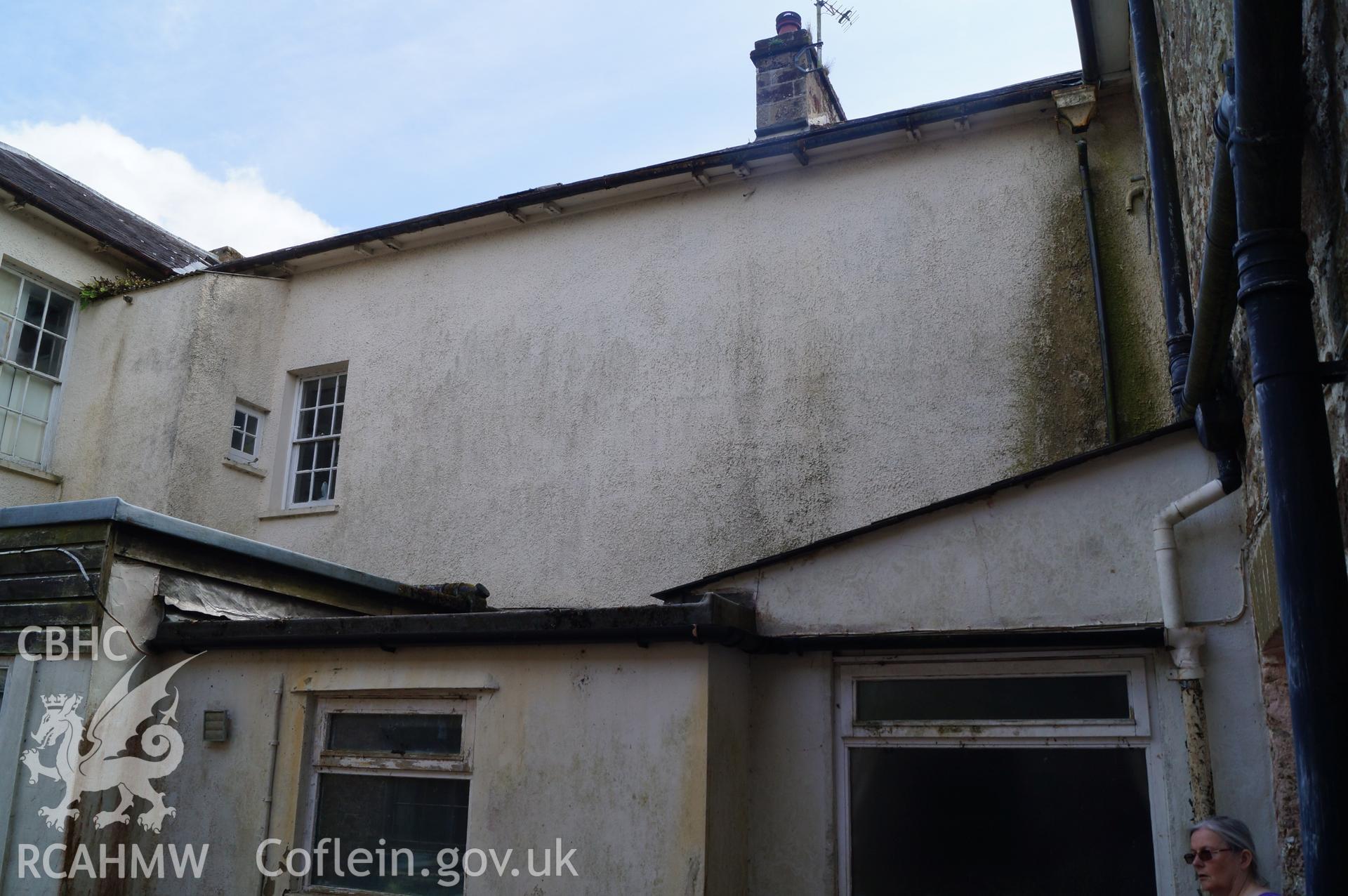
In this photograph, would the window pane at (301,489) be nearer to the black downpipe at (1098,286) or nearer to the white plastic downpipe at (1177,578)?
the black downpipe at (1098,286)

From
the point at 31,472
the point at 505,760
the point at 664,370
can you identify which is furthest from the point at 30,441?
the point at 505,760

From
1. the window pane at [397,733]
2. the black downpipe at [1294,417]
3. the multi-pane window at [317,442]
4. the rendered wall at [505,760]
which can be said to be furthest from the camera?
the multi-pane window at [317,442]

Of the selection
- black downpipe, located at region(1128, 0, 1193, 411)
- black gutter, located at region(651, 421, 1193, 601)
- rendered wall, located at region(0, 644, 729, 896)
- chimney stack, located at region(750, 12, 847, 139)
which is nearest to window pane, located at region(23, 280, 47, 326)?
rendered wall, located at region(0, 644, 729, 896)

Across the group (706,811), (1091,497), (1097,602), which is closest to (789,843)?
(706,811)

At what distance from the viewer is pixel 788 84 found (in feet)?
39.9

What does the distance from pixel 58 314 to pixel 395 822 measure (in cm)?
930

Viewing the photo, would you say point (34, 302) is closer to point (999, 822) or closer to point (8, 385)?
point (8, 385)

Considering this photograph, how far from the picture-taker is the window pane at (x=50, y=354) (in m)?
12.5

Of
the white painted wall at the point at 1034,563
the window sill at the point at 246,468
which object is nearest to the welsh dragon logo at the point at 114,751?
the white painted wall at the point at 1034,563

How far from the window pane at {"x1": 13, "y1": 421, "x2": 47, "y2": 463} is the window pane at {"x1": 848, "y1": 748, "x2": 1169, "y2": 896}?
1068cm

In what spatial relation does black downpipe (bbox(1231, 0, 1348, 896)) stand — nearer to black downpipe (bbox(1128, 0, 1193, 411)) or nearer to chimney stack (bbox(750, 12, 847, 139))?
black downpipe (bbox(1128, 0, 1193, 411))

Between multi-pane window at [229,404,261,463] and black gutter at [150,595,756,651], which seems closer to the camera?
black gutter at [150,595,756,651]

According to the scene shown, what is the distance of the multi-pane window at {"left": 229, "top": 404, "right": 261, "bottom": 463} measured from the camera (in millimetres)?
12250

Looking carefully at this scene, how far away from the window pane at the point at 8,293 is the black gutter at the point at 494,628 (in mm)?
6849
